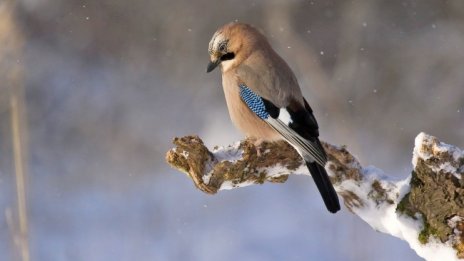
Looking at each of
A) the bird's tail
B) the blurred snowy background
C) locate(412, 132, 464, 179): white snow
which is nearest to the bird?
the bird's tail

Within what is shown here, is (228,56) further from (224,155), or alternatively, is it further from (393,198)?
(393,198)

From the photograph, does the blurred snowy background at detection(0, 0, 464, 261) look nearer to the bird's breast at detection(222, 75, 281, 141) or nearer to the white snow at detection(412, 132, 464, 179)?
the bird's breast at detection(222, 75, 281, 141)

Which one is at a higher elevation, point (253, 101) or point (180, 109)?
point (180, 109)

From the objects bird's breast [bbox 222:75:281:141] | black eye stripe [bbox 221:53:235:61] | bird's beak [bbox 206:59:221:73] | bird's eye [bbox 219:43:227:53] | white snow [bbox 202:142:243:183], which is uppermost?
bird's eye [bbox 219:43:227:53]

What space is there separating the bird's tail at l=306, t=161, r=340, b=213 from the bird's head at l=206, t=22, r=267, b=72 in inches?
20.0

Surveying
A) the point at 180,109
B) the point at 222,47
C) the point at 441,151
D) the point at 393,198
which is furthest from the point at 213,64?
the point at 180,109

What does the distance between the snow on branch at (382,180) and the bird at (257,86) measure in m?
0.09

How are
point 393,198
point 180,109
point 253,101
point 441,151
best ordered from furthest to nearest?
1. point 180,109
2. point 253,101
3. point 393,198
4. point 441,151

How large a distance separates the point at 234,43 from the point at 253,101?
0.20 metres

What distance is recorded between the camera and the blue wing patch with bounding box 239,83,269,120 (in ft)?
7.76

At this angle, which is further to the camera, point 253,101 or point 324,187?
point 253,101

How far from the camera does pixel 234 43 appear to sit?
7.97 feet

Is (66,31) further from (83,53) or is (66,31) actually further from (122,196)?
(122,196)

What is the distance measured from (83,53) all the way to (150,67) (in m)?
0.50
